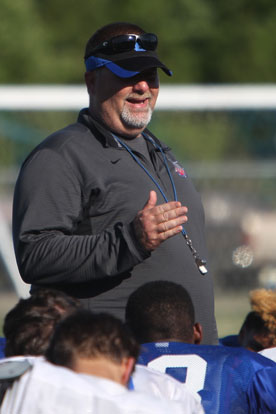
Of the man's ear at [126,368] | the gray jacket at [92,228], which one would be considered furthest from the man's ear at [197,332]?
the man's ear at [126,368]

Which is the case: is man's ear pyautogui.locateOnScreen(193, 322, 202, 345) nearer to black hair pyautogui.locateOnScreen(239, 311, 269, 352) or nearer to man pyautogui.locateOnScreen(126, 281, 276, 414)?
man pyautogui.locateOnScreen(126, 281, 276, 414)

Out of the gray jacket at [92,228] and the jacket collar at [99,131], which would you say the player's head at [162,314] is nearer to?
the gray jacket at [92,228]

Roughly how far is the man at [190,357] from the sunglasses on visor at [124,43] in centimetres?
103

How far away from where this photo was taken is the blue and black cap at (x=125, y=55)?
3725 mm

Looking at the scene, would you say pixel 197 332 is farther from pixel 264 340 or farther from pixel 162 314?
pixel 264 340

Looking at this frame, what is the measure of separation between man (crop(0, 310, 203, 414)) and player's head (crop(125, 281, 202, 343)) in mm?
1009

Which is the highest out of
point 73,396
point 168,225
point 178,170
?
point 178,170

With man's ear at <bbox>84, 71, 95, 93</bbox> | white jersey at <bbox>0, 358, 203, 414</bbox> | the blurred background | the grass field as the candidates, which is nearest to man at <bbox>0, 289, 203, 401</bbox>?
white jersey at <bbox>0, 358, 203, 414</bbox>

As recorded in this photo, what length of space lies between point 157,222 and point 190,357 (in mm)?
483

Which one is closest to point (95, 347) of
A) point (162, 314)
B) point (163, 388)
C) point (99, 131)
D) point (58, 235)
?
point (163, 388)

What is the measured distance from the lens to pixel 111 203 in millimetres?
3580

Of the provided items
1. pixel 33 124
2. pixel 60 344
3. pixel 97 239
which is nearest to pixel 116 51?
pixel 97 239

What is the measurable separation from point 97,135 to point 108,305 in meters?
0.70

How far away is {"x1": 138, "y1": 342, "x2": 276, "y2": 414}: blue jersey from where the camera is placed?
3.14m
